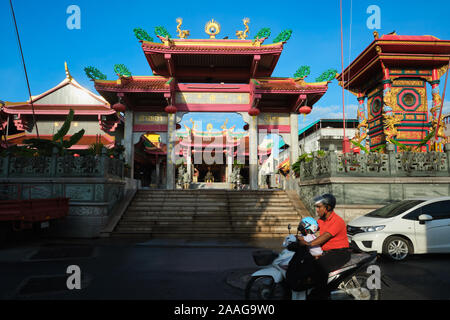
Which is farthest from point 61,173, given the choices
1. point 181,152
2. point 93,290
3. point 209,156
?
point 209,156

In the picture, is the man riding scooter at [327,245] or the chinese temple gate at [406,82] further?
the chinese temple gate at [406,82]

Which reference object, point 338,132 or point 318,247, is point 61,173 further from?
point 338,132

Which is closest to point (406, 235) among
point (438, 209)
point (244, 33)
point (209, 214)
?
point (438, 209)

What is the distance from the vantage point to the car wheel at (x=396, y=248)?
6.39 metres

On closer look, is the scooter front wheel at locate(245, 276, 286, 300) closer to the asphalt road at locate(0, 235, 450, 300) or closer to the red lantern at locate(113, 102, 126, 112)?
the asphalt road at locate(0, 235, 450, 300)

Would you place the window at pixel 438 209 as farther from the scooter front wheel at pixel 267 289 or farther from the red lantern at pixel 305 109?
the red lantern at pixel 305 109

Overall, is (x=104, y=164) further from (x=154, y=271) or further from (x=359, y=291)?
(x=359, y=291)

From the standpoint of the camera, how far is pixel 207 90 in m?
15.8

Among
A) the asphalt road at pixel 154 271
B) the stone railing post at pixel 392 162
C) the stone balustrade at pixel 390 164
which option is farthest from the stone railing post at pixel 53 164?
the stone railing post at pixel 392 162

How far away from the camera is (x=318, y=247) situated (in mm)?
3408

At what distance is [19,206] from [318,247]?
771 cm

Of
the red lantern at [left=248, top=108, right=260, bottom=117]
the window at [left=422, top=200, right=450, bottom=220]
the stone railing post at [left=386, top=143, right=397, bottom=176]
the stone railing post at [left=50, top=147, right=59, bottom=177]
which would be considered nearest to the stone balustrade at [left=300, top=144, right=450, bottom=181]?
the stone railing post at [left=386, top=143, right=397, bottom=176]

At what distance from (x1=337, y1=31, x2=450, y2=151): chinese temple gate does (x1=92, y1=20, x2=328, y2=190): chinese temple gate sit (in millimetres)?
3631

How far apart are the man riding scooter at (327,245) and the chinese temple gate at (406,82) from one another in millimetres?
13644
